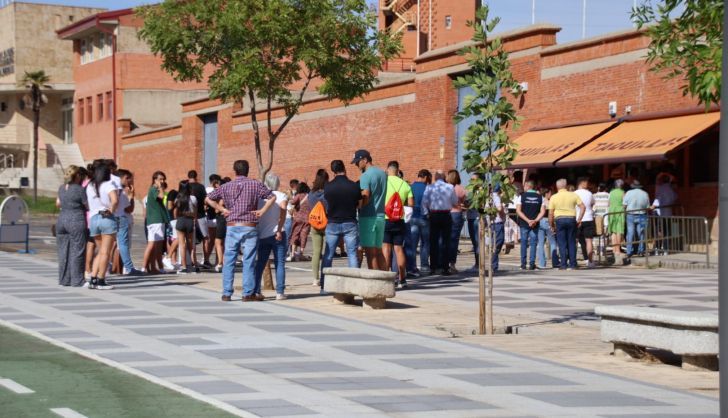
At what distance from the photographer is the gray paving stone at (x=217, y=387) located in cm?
968

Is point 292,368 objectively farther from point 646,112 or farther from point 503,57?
point 646,112

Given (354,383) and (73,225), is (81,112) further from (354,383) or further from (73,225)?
(354,383)

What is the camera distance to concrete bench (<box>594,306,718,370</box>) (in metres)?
11.4

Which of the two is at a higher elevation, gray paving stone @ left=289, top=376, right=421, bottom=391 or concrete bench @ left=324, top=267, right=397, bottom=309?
concrete bench @ left=324, top=267, right=397, bottom=309

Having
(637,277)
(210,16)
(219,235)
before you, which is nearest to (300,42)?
(210,16)

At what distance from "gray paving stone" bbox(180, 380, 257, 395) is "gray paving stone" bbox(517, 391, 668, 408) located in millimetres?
2035

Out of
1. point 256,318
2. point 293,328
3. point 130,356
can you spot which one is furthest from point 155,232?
point 130,356

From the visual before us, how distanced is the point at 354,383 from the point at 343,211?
324 inches

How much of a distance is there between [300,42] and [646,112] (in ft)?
37.2

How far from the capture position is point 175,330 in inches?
545

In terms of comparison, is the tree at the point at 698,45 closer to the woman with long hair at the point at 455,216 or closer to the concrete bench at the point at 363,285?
the concrete bench at the point at 363,285

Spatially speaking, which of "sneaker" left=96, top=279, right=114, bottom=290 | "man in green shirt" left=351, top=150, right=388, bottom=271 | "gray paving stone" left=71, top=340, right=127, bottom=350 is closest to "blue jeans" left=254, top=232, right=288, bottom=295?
"man in green shirt" left=351, top=150, right=388, bottom=271

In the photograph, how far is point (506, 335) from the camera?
14.1 m

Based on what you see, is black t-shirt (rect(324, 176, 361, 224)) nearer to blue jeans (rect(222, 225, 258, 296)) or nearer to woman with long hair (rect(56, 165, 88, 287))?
blue jeans (rect(222, 225, 258, 296))
